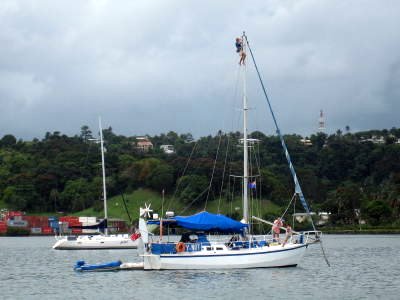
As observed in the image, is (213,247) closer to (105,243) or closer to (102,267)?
(102,267)

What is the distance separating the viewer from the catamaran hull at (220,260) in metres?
59.3

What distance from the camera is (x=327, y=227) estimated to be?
179 m

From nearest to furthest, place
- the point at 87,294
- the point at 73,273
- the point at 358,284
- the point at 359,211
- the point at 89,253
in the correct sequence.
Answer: the point at 87,294 → the point at 358,284 → the point at 73,273 → the point at 89,253 → the point at 359,211

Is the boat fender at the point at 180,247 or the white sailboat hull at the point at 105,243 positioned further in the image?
the white sailboat hull at the point at 105,243

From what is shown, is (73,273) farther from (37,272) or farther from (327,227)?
(327,227)

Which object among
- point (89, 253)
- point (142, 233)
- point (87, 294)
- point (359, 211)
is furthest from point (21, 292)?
point (359, 211)

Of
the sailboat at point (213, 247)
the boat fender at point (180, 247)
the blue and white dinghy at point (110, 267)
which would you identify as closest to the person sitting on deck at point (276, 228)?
the sailboat at point (213, 247)

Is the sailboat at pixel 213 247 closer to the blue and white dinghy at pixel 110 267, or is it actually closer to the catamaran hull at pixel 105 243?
the blue and white dinghy at pixel 110 267

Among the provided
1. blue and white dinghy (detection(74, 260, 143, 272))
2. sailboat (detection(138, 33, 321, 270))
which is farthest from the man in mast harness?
blue and white dinghy (detection(74, 260, 143, 272))

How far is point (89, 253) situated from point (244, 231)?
41.7 metres

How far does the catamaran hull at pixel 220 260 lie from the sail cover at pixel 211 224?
1.85m

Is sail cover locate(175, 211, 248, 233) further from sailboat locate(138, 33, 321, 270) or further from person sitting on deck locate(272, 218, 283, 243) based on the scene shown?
person sitting on deck locate(272, 218, 283, 243)

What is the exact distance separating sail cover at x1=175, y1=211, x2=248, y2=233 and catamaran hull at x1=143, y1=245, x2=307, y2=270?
1.85 metres

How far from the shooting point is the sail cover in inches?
2375
